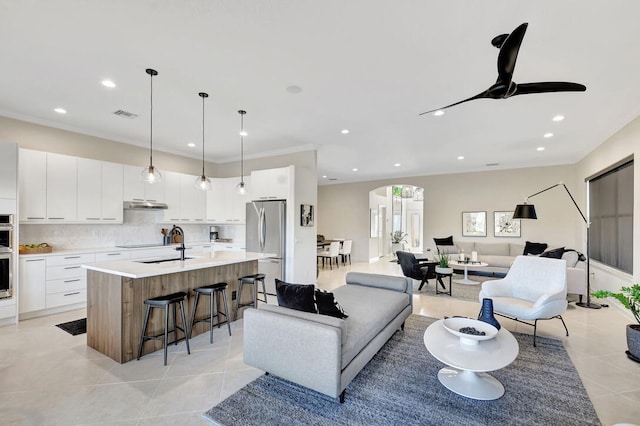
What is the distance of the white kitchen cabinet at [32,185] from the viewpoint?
13.4ft

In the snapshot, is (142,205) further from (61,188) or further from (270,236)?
(270,236)

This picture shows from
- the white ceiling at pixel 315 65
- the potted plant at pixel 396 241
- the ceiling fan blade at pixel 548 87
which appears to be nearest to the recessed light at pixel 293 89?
the white ceiling at pixel 315 65

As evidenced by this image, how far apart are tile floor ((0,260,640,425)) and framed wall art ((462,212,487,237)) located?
15.1 feet

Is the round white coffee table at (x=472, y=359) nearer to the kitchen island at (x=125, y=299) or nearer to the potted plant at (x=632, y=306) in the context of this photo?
the potted plant at (x=632, y=306)

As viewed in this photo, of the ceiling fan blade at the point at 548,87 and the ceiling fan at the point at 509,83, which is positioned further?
the ceiling fan blade at the point at 548,87

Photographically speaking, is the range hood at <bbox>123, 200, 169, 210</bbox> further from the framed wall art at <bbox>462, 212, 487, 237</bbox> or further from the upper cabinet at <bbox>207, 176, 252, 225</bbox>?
the framed wall art at <bbox>462, 212, 487, 237</bbox>

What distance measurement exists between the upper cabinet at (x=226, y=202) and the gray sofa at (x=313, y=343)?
4162 millimetres

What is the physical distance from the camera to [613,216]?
5.09 metres

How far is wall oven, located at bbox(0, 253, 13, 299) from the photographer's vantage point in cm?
373

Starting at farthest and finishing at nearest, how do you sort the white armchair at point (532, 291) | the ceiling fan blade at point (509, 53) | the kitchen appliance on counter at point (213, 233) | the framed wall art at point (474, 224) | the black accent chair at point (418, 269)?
the framed wall art at point (474, 224) → the kitchen appliance on counter at point (213, 233) → the black accent chair at point (418, 269) → the white armchair at point (532, 291) → the ceiling fan blade at point (509, 53)

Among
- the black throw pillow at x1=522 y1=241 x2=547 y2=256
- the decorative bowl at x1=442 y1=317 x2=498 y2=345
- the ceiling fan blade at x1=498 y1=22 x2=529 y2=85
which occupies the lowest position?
the decorative bowl at x1=442 y1=317 x2=498 y2=345

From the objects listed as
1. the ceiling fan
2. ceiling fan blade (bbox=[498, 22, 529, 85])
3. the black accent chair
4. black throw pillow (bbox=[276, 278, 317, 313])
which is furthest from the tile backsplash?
ceiling fan blade (bbox=[498, 22, 529, 85])

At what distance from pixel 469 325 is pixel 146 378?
2931mm

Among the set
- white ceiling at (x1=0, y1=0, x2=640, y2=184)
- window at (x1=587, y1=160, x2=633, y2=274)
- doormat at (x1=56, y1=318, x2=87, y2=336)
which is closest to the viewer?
white ceiling at (x1=0, y1=0, x2=640, y2=184)
